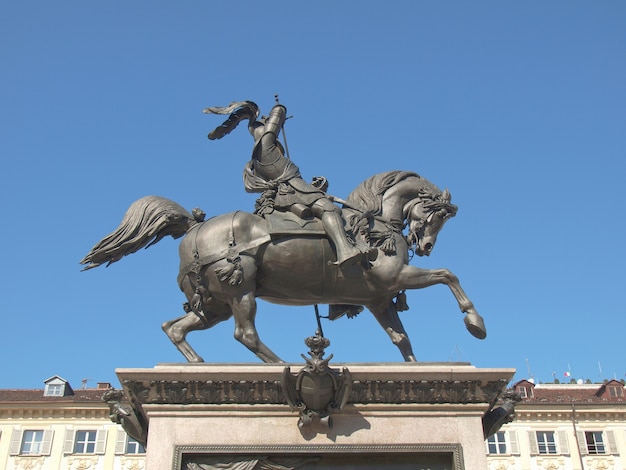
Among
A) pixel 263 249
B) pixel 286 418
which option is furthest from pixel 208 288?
pixel 286 418

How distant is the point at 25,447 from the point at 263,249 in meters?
39.5

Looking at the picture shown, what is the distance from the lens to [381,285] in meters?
11.2

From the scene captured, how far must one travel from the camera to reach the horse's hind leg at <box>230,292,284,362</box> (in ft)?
35.8

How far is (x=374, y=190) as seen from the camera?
12281 millimetres

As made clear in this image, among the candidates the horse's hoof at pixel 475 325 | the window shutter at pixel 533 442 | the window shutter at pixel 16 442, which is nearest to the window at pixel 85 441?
the window shutter at pixel 16 442

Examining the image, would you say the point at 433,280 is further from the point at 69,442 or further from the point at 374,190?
the point at 69,442

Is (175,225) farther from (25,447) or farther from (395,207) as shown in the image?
(25,447)

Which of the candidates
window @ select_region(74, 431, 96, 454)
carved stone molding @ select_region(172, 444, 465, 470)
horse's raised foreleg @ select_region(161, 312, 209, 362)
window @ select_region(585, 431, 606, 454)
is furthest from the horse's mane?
window @ select_region(585, 431, 606, 454)

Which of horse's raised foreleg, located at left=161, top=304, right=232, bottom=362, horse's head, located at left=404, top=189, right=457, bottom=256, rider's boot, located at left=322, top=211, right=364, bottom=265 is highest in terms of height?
horse's head, located at left=404, top=189, right=457, bottom=256

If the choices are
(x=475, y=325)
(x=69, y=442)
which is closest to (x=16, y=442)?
A: (x=69, y=442)

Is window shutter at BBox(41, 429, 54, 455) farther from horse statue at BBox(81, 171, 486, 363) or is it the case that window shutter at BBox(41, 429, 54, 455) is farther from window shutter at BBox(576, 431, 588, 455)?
horse statue at BBox(81, 171, 486, 363)

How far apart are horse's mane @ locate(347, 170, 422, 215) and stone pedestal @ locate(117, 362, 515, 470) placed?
112 inches

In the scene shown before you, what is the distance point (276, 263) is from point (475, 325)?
9.23 feet

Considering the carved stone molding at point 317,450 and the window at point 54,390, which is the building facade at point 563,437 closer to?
the window at point 54,390
